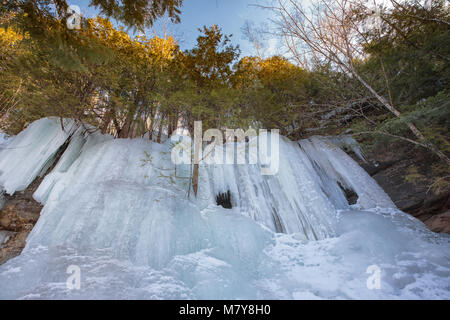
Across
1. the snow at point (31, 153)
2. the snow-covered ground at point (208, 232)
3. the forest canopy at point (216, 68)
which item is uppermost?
the forest canopy at point (216, 68)

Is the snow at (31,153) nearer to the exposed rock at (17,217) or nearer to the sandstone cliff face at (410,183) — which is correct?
the exposed rock at (17,217)

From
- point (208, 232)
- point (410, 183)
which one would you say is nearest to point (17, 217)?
point (208, 232)

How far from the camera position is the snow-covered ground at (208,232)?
2.16 meters

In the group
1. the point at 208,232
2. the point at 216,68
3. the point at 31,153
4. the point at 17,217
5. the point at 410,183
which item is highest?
the point at 216,68

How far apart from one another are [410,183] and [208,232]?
15.8 ft

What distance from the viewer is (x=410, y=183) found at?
4.18m

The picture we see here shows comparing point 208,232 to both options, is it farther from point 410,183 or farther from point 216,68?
point 410,183

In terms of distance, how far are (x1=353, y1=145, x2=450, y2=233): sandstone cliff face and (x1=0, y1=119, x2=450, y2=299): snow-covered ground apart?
0.36 meters

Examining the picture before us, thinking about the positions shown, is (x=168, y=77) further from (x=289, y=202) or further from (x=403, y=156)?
(x=403, y=156)

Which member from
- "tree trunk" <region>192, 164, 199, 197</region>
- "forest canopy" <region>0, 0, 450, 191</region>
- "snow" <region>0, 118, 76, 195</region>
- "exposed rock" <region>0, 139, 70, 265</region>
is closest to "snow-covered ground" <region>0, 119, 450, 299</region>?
"snow" <region>0, 118, 76, 195</region>

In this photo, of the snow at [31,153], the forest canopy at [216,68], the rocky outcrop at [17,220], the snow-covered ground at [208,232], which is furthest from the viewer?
the snow at [31,153]

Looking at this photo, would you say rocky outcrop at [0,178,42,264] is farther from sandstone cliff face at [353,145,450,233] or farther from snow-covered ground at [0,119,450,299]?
sandstone cliff face at [353,145,450,233]

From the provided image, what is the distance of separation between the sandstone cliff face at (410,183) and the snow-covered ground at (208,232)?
36 centimetres

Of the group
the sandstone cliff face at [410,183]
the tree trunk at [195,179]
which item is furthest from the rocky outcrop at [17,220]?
the sandstone cliff face at [410,183]
